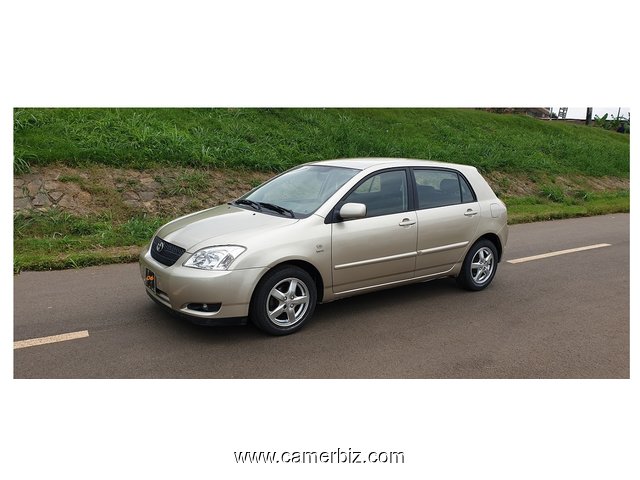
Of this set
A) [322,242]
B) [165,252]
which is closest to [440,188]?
[322,242]

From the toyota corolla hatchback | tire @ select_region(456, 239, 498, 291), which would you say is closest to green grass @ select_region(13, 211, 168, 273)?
A: the toyota corolla hatchback

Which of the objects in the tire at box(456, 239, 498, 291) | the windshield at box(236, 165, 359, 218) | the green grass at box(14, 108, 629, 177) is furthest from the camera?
the green grass at box(14, 108, 629, 177)

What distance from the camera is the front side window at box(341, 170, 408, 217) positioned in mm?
5453

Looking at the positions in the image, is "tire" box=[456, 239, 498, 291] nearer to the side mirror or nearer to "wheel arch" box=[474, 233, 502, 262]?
"wheel arch" box=[474, 233, 502, 262]

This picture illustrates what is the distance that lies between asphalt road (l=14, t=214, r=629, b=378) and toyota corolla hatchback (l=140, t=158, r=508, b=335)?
1.02ft

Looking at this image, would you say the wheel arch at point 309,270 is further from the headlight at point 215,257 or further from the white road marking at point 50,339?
the white road marking at point 50,339

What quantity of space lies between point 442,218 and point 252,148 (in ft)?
25.0

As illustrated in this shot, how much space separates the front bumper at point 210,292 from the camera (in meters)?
4.52

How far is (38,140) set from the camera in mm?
10062

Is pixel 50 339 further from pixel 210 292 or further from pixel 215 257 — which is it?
pixel 215 257

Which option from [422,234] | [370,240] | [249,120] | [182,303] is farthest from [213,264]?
[249,120]

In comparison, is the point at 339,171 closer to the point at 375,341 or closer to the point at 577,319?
the point at 375,341

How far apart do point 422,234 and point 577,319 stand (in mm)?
1871

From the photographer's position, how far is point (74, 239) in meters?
7.89
